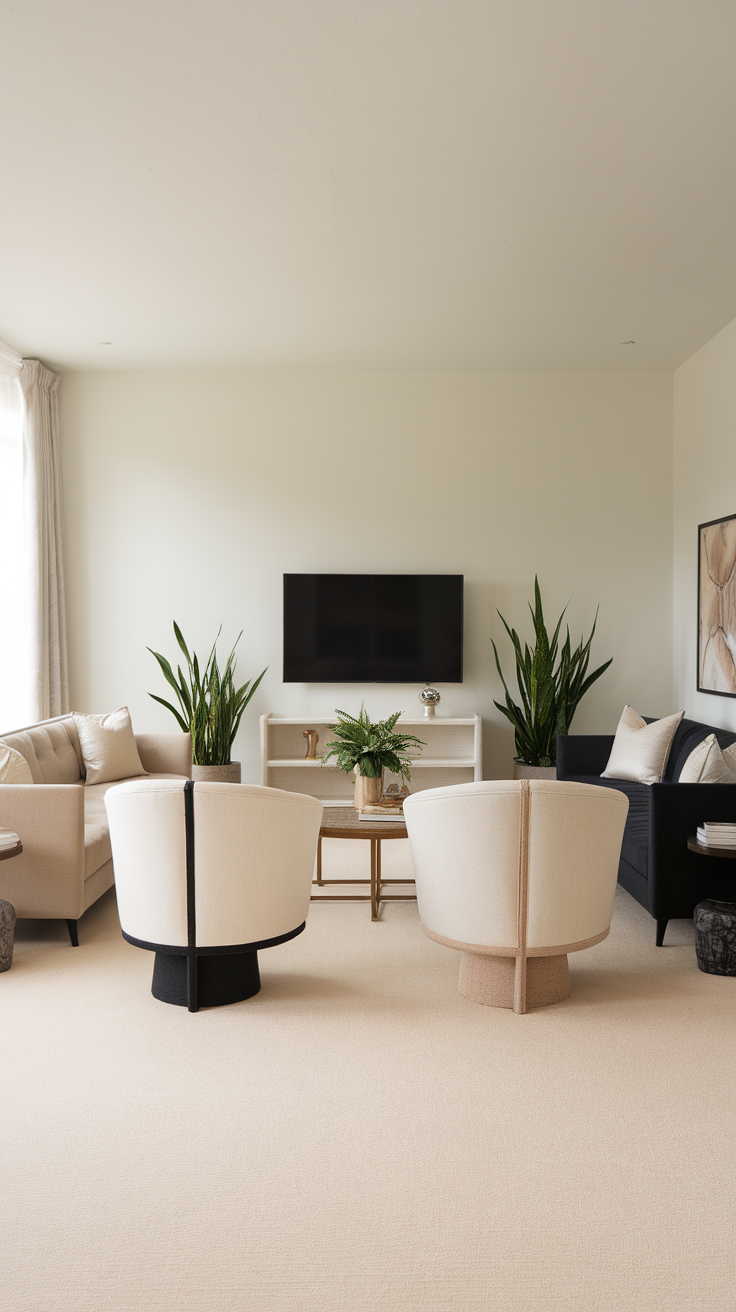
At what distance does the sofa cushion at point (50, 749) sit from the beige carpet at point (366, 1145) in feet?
3.83

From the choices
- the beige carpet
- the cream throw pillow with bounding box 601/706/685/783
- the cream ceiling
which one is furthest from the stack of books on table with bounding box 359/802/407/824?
the cream ceiling

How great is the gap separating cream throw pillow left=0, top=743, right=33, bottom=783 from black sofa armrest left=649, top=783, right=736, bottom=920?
2.55 metres

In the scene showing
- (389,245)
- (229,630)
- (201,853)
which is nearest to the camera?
(201,853)

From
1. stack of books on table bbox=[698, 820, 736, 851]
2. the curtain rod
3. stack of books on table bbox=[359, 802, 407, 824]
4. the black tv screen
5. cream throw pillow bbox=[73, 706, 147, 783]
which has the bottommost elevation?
stack of books on table bbox=[359, 802, 407, 824]

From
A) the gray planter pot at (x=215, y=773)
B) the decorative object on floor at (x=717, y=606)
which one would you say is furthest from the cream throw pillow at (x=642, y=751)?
the gray planter pot at (x=215, y=773)

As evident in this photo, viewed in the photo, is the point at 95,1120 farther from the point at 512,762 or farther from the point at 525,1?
the point at 512,762

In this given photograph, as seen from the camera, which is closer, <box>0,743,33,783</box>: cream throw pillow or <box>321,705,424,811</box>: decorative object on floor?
<box>0,743,33,783</box>: cream throw pillow

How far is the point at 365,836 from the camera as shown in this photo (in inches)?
145

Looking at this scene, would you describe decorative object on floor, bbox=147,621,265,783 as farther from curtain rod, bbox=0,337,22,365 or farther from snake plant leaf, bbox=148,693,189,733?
curtain rod, bbox=0,337,22,365

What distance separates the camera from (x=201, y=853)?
2787 mm

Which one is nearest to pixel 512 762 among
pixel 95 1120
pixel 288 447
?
pixel 288 447

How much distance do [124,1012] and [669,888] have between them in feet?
6.75

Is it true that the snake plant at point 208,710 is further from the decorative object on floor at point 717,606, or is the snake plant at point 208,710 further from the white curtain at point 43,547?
the decorative object on floor at point 717,606

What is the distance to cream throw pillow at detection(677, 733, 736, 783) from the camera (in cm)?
368
